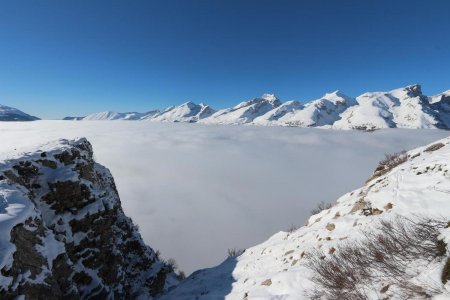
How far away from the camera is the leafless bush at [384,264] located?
7598 millimetres

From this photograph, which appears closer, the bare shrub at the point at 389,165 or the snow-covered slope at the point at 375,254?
the snow-covered slope at the point at 375,254

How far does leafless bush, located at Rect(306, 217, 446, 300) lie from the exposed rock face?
12.6 metres

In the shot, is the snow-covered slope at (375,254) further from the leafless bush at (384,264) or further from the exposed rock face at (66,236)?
the exposed rock face at (66,236)

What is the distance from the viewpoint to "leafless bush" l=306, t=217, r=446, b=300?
7.60 metres

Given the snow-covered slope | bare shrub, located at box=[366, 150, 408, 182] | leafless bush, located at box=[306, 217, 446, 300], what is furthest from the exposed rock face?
bare shrub, located at box=[366, 150, 408, 182]

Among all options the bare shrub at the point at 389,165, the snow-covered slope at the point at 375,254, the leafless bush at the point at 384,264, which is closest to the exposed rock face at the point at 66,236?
the snow-covered slope at the point at 375,254

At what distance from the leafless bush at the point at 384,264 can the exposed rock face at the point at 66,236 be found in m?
12.6

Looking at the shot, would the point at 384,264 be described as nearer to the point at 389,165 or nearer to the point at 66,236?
the point at 389,165

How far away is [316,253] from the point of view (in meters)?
13.6

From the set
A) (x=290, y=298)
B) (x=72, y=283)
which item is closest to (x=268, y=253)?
(x=290, y=298)

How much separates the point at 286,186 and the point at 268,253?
146 metres

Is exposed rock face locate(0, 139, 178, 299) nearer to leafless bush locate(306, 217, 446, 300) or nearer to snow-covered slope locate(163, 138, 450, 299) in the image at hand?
snow-covered slope locate(163, 138, 450, 299)

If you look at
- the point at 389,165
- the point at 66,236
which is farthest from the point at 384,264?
the point at 66,236

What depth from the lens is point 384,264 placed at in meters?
8.75
